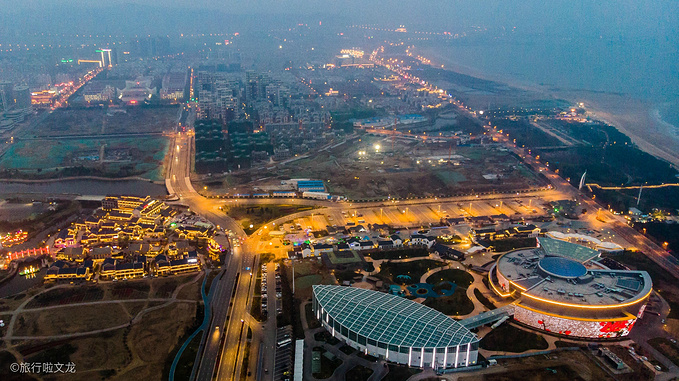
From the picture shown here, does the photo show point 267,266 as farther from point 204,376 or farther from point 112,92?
point 112,92

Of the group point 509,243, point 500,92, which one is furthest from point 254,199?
point 500,92

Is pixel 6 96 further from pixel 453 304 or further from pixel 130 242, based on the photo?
pixel 453 304

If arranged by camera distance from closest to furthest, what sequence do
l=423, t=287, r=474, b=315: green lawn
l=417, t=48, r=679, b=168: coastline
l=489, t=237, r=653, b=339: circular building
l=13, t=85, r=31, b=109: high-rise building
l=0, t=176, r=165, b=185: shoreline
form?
1. l=489, t=237, r=653, b=339: circular building
2. l=423, t=287, r=474, b=315: green lawn
3. l=0, t=176, r=165, b=185: shoreline
4. l=417, t=48, r=679, b=168: coastline
5. l=13, t=85, r=31, b=109: high-rise building

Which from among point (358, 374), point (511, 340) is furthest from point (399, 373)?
point (511, 340)

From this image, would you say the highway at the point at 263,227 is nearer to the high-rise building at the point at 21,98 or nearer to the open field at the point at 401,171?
the open field at the point at 401,171

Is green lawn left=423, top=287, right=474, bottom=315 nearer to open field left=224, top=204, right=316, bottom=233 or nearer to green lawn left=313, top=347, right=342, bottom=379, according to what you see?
green lawn left=313, top=347, right=342, bottom=379

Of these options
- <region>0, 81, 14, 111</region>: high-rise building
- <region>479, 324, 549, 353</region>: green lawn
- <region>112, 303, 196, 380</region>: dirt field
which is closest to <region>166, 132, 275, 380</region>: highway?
<region>112, 303, 196, 380</region>: dirt field
